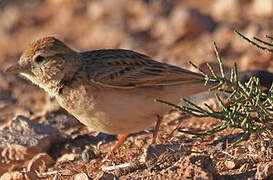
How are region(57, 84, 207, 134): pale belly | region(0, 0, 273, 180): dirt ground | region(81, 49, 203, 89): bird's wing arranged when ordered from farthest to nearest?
region(81, 49, 203, 89): bird's wing, region(57, 84, 207, 134): pale belly, region(0, 0, 273, 180): dirt ground

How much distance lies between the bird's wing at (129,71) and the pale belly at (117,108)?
12 centimetres

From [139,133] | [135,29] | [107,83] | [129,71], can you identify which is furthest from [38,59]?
[135,29]

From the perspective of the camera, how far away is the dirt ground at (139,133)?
5.69 m

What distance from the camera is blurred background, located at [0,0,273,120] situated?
10.3 m

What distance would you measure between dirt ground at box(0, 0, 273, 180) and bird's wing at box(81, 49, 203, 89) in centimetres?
64

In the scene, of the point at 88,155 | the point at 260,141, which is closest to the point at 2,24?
the point at 88,155

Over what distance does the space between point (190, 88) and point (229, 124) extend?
149cm

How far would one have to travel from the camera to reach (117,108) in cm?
625

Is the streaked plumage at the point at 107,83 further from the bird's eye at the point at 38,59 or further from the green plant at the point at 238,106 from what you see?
the green plant at the point at 238,106

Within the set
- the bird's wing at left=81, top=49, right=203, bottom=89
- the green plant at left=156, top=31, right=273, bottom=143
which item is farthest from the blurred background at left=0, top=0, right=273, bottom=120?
the green plant at left=156, top=31, right=273, bottom=143

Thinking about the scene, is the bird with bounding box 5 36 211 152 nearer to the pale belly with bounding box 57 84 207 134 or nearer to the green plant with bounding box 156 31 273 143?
the pale belly with bounding box 57 84 207 134

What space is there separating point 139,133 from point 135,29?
5.71m

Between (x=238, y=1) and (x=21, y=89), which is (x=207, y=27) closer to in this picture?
(x=238, y=1)

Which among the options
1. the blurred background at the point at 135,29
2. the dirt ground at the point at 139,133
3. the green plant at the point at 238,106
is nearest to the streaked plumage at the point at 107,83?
the dirt ground at the point at 139,133
